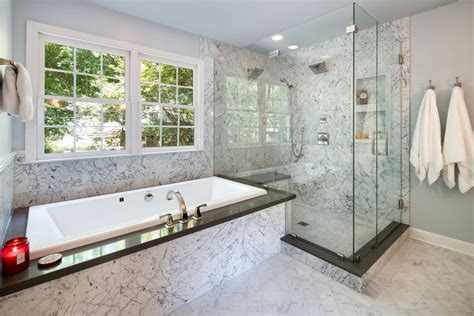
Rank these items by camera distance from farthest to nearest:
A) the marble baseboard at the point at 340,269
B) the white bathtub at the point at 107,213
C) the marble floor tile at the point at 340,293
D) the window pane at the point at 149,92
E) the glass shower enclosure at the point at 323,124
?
1. the window pane at the point at 149,92
2. the glass shower enclosure at the point at 323,124
3. the marble baseboard at the point at 340,269
4. the marble floor tile at the point at 340,293
5. the white bathtub at the point at 107,213

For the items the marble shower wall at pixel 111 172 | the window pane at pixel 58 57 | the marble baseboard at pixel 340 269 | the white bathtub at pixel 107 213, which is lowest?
the marble baseboard at pixel 340 269

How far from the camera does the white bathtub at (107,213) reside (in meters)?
1.45

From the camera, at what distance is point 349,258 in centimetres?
202

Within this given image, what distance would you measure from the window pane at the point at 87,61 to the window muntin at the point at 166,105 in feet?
1.54

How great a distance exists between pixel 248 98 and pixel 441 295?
2.88 metres

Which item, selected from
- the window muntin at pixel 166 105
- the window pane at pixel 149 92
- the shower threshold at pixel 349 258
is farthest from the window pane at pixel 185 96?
the shower threshold at pixel 349 258

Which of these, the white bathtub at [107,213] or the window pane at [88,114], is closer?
the white bathtub at [107,213]

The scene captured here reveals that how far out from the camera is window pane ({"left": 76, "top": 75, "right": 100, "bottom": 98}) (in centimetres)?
245

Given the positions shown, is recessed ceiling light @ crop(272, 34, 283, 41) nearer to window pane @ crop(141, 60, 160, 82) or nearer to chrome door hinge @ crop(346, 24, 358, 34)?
chrome door hinge @ crop(346, 24, 358, 34)

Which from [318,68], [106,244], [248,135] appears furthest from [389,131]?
[106,244]

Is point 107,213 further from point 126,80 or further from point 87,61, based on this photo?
point 87,61

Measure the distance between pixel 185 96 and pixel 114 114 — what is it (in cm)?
97

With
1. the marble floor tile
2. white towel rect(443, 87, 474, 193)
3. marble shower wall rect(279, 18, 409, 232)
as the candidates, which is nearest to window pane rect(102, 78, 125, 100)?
marble shower wall rect(279, 18, 409, 232)

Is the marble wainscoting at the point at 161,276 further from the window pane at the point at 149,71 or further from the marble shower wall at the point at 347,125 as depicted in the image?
the window pane at the point at 149,71
